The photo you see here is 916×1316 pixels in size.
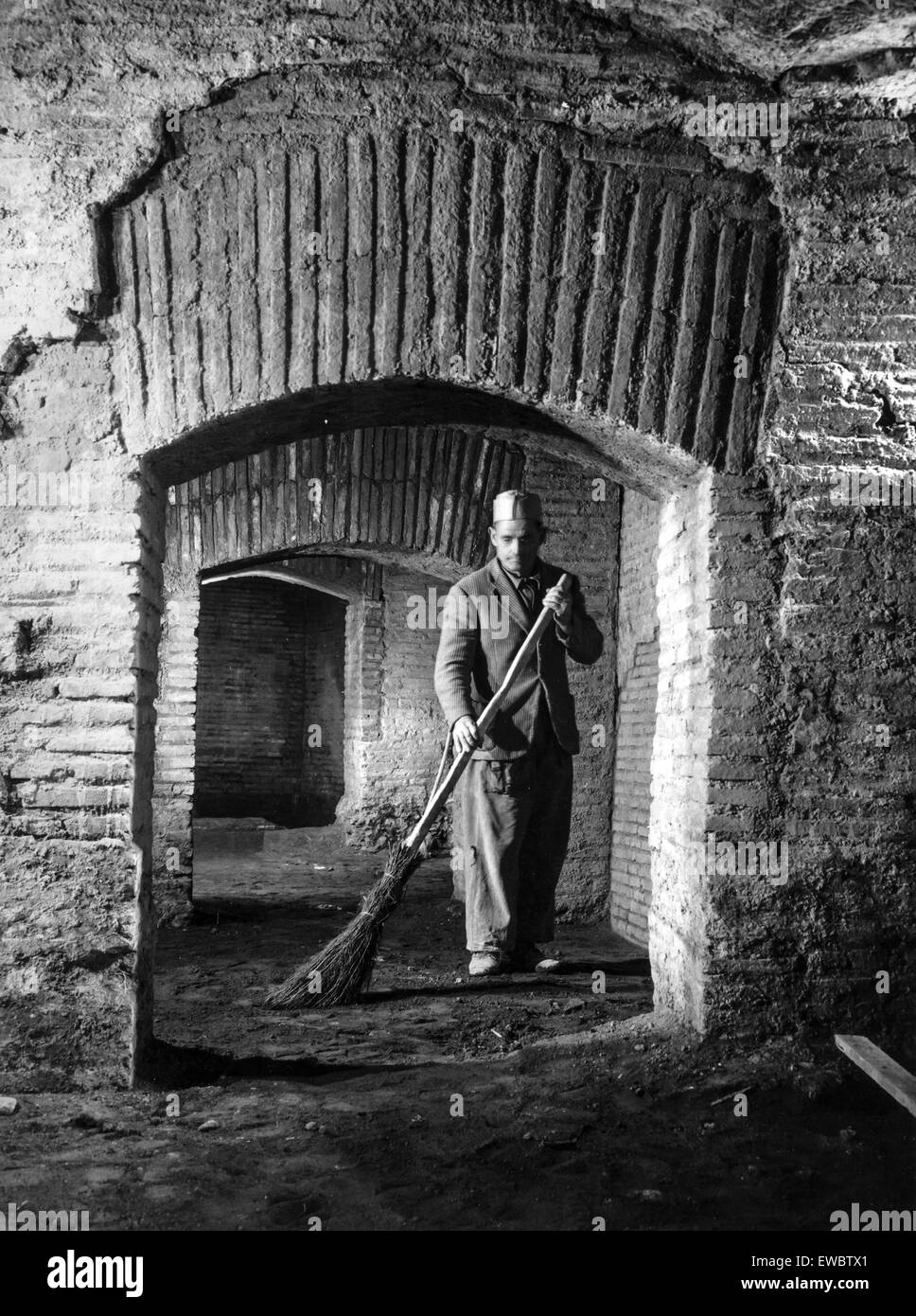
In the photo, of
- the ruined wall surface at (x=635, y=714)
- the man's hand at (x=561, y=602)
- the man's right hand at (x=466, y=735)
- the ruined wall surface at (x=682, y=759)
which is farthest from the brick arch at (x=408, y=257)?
the ruined wall surface at (x=635, y=714)

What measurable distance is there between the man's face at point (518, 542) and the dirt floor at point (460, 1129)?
6.17 feet

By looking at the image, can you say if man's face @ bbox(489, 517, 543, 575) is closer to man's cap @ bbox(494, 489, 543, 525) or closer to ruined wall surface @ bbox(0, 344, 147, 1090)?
man's cap @ bbox(494, 489, 543, 525)

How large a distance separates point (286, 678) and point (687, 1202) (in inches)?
485

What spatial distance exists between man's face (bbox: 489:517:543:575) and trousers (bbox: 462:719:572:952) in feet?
2.42

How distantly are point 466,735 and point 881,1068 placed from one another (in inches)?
81.6

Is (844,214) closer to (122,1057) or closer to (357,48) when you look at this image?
(357,48)

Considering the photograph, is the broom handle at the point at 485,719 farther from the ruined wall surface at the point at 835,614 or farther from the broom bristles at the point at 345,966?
the ruined wall surface at the point at 835,614

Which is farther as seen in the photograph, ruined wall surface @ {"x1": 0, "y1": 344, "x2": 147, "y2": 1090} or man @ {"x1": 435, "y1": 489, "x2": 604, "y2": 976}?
man @ {"x1": 435, "y1": 489, "x2": 604, "y2": 976}

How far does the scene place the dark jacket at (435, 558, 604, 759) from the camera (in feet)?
15.7

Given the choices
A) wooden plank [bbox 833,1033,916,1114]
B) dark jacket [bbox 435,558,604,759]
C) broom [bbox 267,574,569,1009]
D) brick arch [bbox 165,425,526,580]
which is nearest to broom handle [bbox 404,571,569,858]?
broom [bbox 267,574,569,1009]

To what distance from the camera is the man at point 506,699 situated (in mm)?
4777

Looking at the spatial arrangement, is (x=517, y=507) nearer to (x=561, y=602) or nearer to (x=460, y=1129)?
(x=561, y=602)

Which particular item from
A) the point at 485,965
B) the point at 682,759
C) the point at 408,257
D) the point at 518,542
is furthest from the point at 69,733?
the point at 485,965

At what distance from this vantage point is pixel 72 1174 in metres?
2.64
